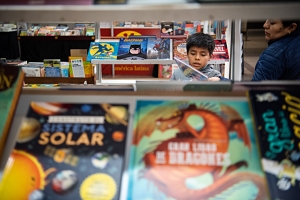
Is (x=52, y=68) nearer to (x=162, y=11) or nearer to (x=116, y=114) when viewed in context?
(x=116, y=114)

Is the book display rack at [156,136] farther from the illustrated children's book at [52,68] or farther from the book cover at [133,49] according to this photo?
the illustrated children's book at [52,68]

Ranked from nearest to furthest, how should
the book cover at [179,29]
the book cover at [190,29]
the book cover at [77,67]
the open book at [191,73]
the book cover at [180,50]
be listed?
1. the open book at [191,73]
2. the book cover at [180,50]
3. the book cover at [77,67]
4. the book cover at [190,29]
5. the book cover at [179,29]

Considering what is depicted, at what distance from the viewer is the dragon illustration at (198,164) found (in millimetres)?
1080

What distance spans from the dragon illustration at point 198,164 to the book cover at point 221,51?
256cm

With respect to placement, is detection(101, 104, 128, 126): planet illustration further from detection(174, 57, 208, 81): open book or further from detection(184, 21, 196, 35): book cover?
detection(184, 21, 196, 35): book cover

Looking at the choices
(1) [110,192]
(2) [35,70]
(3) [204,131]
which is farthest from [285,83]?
(2) [35,70]

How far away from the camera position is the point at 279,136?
46.0 inches

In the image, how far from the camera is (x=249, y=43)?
12414mm

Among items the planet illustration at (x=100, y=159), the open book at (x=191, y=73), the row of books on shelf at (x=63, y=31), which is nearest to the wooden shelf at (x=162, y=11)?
the planet illustration at (x=100, y=159)

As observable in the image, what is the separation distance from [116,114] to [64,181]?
31 cm

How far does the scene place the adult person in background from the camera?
2.43m

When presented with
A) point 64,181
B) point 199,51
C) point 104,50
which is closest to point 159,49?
point 104,50

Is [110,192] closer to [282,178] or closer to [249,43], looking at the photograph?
[282,178]

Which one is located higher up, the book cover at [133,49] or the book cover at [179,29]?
the book cover at [179,29]
